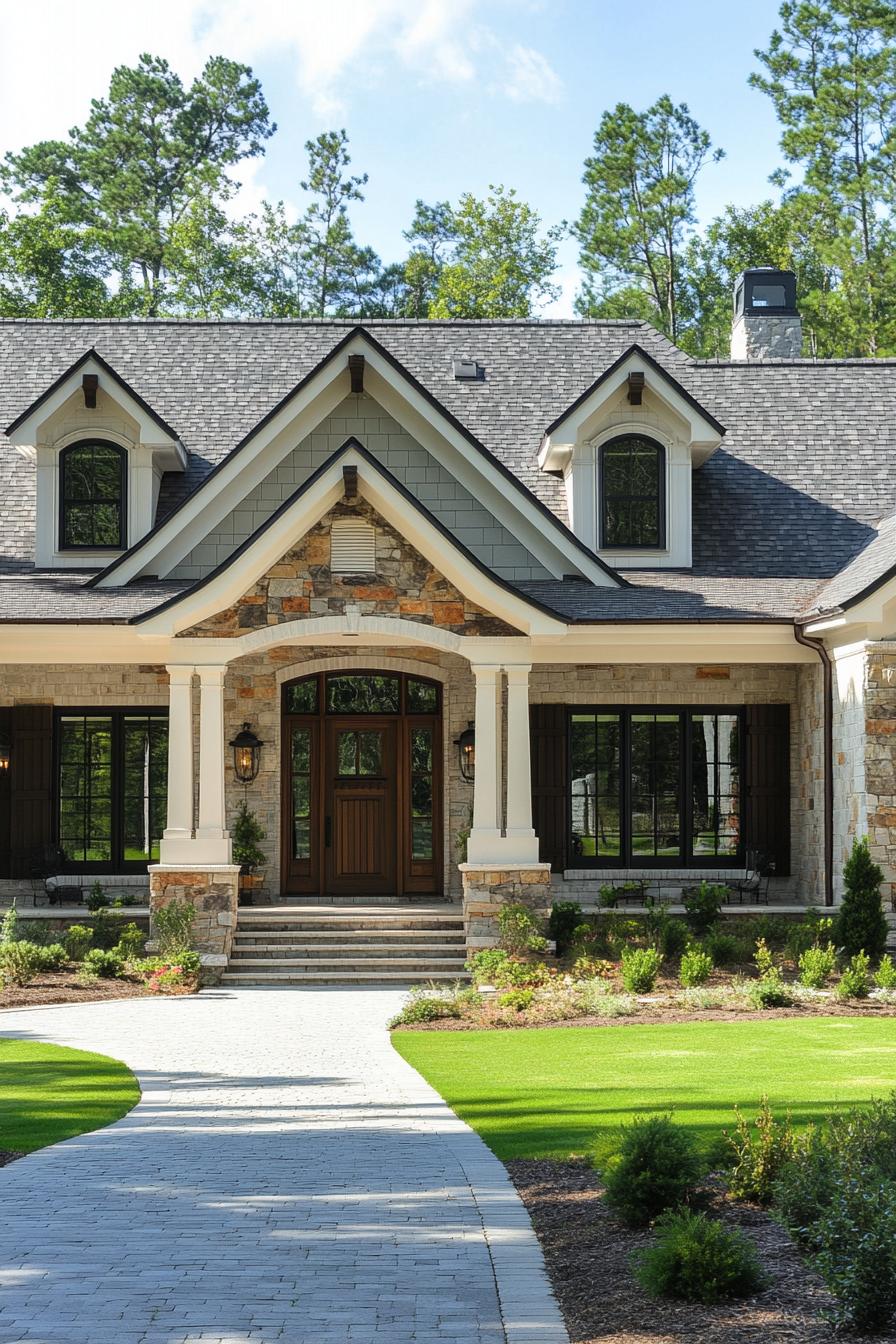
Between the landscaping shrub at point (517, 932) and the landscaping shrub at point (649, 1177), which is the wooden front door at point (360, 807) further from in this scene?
the landscaping shrub at point (649, 1177)

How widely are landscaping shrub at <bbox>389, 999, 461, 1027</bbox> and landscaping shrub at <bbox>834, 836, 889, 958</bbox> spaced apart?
457 cm

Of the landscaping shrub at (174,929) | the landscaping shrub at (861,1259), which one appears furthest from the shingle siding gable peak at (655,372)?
the landscaping shrub at (861,1259)

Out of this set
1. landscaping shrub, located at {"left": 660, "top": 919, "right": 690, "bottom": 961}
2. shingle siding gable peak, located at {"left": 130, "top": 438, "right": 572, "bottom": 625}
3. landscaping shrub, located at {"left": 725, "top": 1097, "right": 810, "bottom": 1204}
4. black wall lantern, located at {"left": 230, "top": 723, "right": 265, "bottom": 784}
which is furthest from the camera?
black wall lantern, located at {"left": 230, "top": 723, "right": 265, "bottom": 784}

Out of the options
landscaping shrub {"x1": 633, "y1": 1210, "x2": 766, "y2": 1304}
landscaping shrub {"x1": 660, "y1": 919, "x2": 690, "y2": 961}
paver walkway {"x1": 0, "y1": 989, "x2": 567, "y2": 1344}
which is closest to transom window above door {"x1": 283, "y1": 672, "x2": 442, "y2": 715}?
landscaping shrub {"x1": 660, "y1": 919, "x2": 690, "y2": 961}

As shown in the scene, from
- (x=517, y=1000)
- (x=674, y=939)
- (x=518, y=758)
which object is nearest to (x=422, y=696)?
(x=518, y=758)

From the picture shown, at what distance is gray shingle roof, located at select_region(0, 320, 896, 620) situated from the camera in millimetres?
19984

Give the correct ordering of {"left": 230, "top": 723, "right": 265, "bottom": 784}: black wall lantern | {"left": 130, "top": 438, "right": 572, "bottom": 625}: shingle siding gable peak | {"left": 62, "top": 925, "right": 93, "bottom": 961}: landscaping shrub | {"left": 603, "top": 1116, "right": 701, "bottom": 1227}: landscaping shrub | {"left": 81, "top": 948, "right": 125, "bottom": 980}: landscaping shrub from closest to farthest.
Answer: {"left": 603, "top": 1116, "right": 701, "bottom": 1227}: landscaping shrub < {"left": 81, "top": 948, "right": 125, "bottom": 980}: landscaping shrub < {"left": 130, "top": 438, "right": 572, "bottom": 625}: shingle siding gable peak < {"left": 62, "top": 925, "right": 93, "bottom": 961}: landscaping shrub < {"left": 230, "top": 723, "right": 265, "bottom": 784}: black wall lantern

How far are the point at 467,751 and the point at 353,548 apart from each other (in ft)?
11.2

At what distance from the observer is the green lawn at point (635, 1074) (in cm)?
874

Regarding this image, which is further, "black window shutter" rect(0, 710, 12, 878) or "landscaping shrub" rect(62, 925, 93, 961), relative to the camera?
"black window shutter" rect(0, 710, 12, 878)

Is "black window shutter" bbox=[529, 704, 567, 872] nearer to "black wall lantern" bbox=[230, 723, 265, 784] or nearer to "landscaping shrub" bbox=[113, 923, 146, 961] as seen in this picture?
"black wall lantern" bbox=[230, 723, 265, 784]

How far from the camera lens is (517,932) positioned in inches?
640

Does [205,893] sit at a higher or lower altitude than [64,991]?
higher

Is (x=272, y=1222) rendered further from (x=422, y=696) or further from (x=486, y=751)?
(x=422, y=696)
